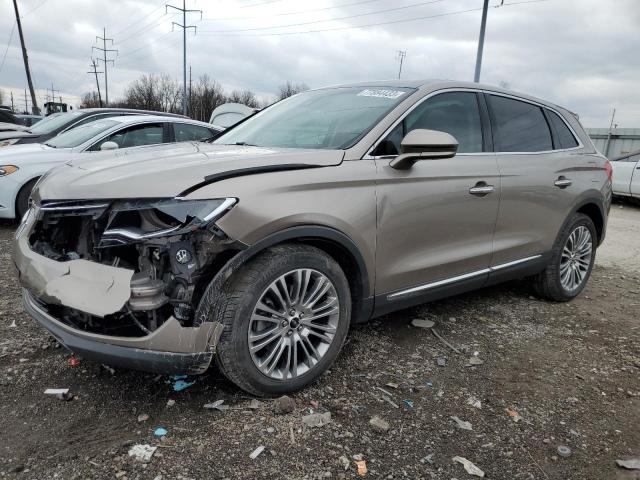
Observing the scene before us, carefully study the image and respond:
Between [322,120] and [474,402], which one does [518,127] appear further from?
[474,402]

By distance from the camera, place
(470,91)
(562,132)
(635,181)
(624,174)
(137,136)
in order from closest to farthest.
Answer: (470,91) < (562,132) < (137,136) < (635,181) < (624,174)

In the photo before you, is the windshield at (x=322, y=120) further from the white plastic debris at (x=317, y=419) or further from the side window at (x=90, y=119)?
the side window at (x=90, y=119)

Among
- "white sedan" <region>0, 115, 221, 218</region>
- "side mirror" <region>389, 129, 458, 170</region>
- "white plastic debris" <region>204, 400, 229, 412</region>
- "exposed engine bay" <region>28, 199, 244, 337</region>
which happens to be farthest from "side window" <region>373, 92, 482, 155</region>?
"white sedan" <region>0, 115, 221, 218</region>

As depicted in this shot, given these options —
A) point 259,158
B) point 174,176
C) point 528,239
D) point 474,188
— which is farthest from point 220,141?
point 528,239

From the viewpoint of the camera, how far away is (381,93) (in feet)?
11.2

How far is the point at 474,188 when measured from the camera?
344cm

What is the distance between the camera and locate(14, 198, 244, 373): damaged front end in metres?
2.26

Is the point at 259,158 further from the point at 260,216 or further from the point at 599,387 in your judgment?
the point at 599,387

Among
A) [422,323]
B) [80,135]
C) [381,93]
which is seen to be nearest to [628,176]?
[422,323]

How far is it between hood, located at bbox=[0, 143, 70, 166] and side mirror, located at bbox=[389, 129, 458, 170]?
5191 mm

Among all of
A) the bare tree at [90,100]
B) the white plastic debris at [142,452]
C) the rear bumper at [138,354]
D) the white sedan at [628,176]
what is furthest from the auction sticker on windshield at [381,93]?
the bare tree at [90,100]

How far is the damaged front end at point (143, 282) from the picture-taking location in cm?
226

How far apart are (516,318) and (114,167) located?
3309 mm

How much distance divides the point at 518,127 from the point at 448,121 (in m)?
0.87
